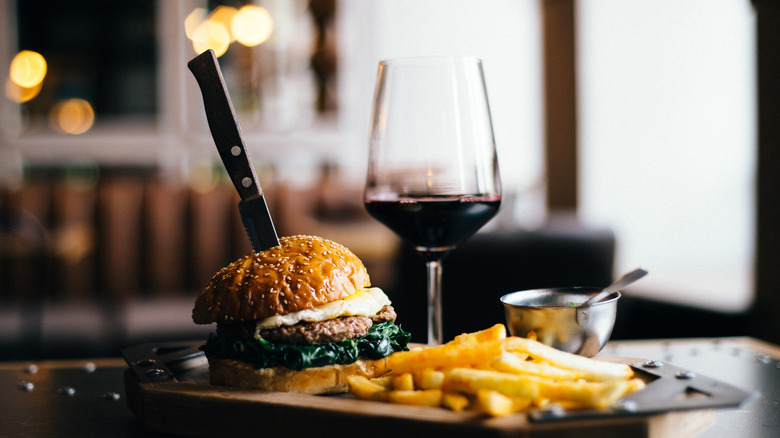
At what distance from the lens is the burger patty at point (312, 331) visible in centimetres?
117

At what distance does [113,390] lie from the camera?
134cm

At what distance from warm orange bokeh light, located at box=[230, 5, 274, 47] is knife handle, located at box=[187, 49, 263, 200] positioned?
16.7 feet

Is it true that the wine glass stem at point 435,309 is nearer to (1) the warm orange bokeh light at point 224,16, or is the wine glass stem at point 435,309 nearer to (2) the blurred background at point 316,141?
(2) the blurred background at point 316,141

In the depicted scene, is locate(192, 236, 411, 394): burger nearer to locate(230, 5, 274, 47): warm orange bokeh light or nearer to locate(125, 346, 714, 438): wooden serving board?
locate(125, 346, 714, 438): wooden serving board

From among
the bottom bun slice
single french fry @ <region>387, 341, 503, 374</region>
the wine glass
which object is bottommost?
the bottom bun slice

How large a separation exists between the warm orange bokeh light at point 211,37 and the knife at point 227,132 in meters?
5.03

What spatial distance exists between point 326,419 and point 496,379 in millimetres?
235

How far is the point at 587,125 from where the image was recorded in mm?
6562

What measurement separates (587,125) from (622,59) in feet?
2.26

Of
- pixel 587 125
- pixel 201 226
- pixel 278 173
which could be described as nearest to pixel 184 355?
pixel 201 226

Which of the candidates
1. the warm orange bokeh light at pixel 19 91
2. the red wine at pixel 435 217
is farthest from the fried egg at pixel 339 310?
the warm orange bokeh light at pixel 19 91

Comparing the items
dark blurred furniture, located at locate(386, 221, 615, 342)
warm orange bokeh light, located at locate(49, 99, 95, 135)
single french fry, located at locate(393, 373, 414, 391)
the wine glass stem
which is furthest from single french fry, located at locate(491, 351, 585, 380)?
warm orange bokeh light, located at locate(49, 99, 95, 135)

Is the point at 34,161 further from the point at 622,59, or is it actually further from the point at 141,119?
the point at 622,59

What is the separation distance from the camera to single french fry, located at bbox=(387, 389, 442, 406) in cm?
97
